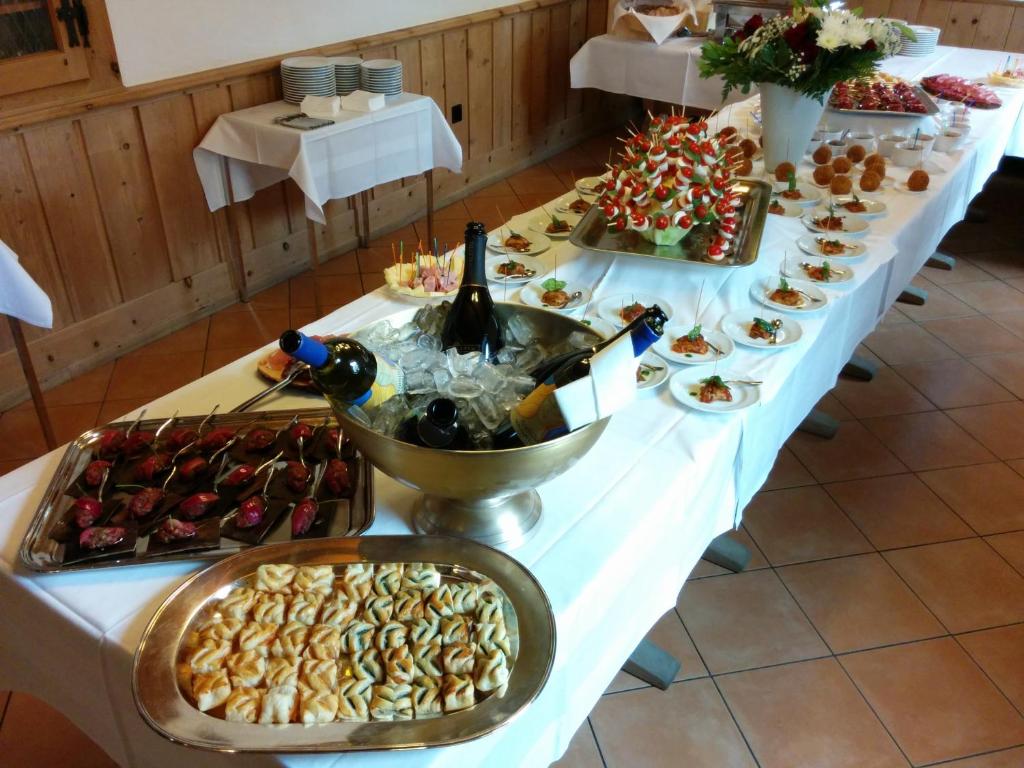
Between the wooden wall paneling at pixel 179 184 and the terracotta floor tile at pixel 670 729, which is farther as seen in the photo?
the wooden wall paneling at pixel 179 184

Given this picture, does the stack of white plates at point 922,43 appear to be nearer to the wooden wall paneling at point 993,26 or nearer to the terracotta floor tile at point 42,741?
the wooden wall paneling at point 993,26

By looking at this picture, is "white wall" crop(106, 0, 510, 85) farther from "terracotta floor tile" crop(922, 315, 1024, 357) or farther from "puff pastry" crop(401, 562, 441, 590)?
"terracotta floor tile" crop(922, 315, 1024, 357)

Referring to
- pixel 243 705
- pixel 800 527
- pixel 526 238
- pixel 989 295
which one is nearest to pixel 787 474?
pixel 800 527

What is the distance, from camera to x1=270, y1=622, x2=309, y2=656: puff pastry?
0.89 metres

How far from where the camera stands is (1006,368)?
2963mm

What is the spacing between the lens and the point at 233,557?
39.1 inches

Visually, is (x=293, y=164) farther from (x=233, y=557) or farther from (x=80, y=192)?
(x=233, y=557)

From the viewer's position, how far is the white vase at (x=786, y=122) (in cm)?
233

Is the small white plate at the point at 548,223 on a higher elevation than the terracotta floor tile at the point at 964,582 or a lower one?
higher

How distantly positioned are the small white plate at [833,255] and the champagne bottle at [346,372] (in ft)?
4.23

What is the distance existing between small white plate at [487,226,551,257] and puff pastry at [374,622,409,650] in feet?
3.74

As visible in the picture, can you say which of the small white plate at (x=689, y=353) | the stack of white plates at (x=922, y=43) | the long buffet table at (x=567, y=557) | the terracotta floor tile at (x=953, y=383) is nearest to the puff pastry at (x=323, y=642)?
the long buffet table at (x=567, y=557)

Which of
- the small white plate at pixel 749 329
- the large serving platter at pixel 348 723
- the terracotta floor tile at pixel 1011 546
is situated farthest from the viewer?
the terracotta floor tile at pixel 1011 546

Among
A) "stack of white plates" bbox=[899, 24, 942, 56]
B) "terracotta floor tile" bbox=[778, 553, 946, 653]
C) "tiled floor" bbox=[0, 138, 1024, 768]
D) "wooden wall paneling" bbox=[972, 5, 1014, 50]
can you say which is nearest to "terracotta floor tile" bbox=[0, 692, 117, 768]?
"tiled floor" bbox=[0, 138, 1024, 768]
